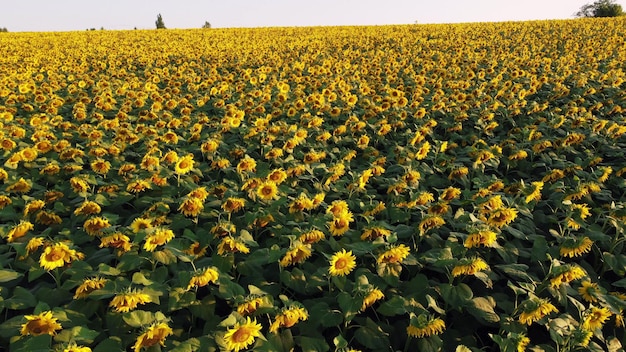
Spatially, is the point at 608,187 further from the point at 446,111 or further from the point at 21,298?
the point at 21,298

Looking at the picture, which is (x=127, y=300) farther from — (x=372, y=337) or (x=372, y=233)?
(x=372, y=233)

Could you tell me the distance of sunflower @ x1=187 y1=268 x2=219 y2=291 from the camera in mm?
2469

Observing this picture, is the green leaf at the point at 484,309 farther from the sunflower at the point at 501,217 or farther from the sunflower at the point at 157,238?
the sunflower at the point at 157,238

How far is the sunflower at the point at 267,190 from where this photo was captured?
3738 mm

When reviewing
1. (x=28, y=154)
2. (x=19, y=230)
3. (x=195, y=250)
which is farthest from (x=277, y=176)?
(x=28, y=154)

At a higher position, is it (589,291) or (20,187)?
(20,187)

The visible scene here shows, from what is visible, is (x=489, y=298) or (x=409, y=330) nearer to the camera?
(x=409, y=330)

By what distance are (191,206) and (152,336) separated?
1.40 metres

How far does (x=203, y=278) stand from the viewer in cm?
248

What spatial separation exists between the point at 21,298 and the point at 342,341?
2012 mm

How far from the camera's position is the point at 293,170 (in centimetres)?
434

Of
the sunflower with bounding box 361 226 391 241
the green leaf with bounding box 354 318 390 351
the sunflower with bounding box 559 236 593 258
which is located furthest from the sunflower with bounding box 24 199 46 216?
the sunflower with bounding box 559 236 593 258

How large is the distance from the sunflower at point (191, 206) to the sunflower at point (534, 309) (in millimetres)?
2367

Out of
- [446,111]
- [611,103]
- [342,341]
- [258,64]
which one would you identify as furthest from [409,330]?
[258,64]
